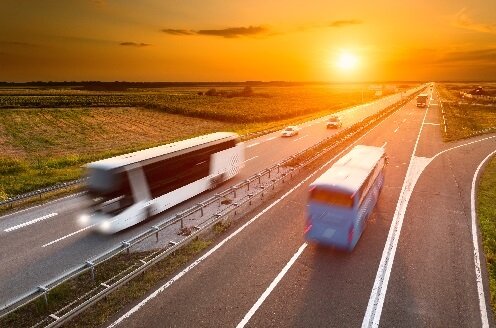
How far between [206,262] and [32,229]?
923 centimetres

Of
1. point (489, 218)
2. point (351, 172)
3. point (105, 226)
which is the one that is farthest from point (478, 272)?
point (105, 226)

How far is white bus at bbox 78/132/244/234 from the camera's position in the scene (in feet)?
47.8

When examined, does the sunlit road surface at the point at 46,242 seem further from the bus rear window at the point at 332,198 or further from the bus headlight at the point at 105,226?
the bus rear window at the point at 332,198

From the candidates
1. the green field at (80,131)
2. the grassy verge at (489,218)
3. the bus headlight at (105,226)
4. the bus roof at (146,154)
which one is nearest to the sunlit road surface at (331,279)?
the grassy verge at (489,218)

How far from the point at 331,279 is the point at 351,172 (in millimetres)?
4563

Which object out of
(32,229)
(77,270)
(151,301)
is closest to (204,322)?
(151,301)

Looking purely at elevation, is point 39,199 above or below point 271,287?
above

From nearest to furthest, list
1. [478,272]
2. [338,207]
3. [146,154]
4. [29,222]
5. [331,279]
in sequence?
[331,279], [478,272], [338,207], [29,222], [146,154]

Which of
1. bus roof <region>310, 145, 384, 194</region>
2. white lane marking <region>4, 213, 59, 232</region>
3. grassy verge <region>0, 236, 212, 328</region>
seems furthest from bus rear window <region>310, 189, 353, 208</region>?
white lane marking <region>4, 213, 59, 232</region>

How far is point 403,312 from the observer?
10.1 metres

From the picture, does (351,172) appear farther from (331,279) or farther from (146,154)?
(146,154)

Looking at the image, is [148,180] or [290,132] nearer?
[148,180]

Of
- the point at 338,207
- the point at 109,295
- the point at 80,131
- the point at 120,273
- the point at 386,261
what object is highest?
the point at 338,207

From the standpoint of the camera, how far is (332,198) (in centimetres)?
1249
